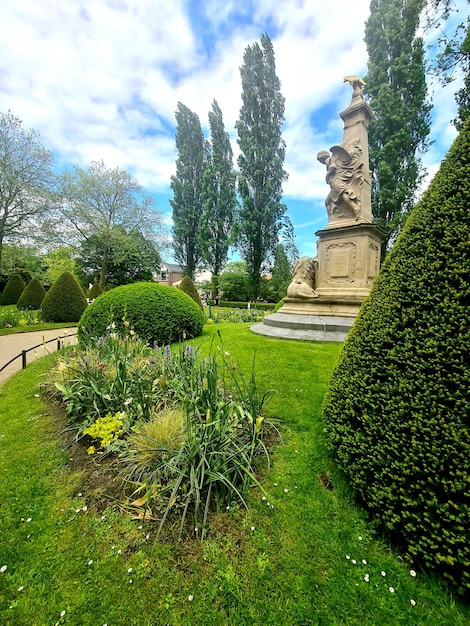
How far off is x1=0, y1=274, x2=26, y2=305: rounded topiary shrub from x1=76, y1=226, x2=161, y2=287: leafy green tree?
5.76 m

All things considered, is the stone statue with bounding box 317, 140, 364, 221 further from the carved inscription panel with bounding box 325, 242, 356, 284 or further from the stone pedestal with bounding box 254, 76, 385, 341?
the carved inscription panel with bounding box 325, 242, 356, 284

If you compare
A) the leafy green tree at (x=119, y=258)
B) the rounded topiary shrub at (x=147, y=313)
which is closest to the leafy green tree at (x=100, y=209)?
the leafy green tree at (x=119, y=258)

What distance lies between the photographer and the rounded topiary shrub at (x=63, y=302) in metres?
12.2

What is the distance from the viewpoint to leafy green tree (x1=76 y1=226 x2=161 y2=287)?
22.2 meters

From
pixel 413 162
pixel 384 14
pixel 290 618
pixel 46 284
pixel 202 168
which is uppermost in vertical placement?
pixel 384 14

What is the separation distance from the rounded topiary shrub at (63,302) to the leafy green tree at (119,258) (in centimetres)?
1001

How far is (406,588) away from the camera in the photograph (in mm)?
1393

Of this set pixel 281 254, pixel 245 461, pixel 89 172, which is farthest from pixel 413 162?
pixel 89 172

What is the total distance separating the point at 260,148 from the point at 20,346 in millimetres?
21823

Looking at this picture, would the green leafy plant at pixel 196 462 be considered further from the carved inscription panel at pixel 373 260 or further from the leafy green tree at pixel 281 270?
the leafy green tree at pixel 281 270

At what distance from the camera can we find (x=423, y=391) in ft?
4.97

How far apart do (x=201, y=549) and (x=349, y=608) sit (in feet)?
2.85

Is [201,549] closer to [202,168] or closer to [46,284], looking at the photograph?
[46,284]

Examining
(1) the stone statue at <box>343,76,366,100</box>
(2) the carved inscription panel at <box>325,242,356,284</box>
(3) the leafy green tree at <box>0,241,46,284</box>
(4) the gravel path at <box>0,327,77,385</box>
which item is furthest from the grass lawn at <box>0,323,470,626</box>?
(3) the leafy green tree at <box>0,241,46,284</box>
